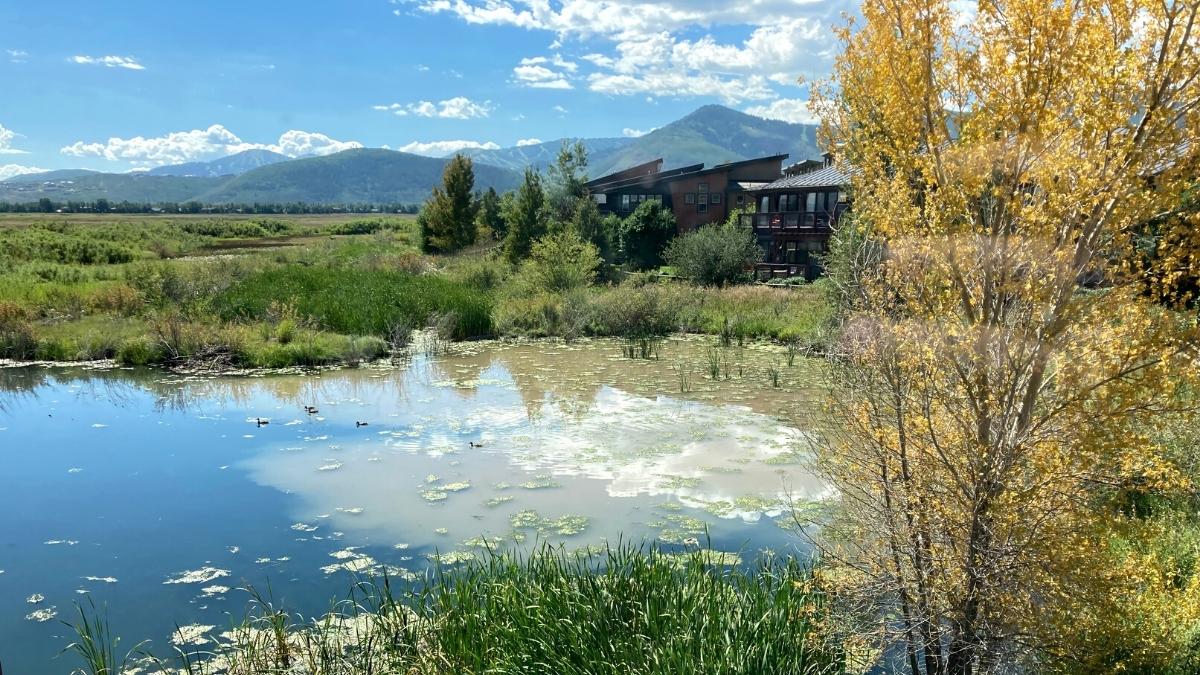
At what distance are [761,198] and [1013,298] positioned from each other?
122 feet

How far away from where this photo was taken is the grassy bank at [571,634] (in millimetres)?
4539

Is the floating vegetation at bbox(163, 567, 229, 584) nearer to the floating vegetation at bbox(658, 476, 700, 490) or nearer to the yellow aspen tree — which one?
the floating vegetation at bbox(658, 476, 700, 490)

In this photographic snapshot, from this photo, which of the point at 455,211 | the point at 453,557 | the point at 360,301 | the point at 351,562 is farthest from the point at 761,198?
the point at 351,562

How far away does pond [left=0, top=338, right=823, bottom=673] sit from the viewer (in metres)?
7.16

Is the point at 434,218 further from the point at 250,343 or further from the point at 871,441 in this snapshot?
the point at 871,441

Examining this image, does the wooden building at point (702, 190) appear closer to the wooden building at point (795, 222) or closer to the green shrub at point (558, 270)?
the wooden building at point (795, 222)

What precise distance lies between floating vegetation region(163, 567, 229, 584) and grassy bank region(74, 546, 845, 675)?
3.69ft

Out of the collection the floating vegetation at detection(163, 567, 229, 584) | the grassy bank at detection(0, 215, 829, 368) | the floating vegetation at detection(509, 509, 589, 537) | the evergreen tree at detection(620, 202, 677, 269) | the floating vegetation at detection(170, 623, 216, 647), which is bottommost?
the floating vegetation at detection(163, 567, 229, 584)

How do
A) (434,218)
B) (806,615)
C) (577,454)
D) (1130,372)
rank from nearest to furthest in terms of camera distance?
(1130,372), (806,615), (577,454), (434,218)

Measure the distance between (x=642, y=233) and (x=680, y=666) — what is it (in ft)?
120

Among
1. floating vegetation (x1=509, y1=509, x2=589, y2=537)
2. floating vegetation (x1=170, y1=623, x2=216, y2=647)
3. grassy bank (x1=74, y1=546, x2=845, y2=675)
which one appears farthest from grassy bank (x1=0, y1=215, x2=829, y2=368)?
floating vegetation (x1=170, y1=623, x2=216, y2=647)

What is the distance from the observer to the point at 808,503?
9172 millimetres

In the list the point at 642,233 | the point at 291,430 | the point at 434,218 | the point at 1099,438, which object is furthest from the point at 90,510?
the point at 434,218

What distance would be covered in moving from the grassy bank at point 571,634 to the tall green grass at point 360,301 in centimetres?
1516
